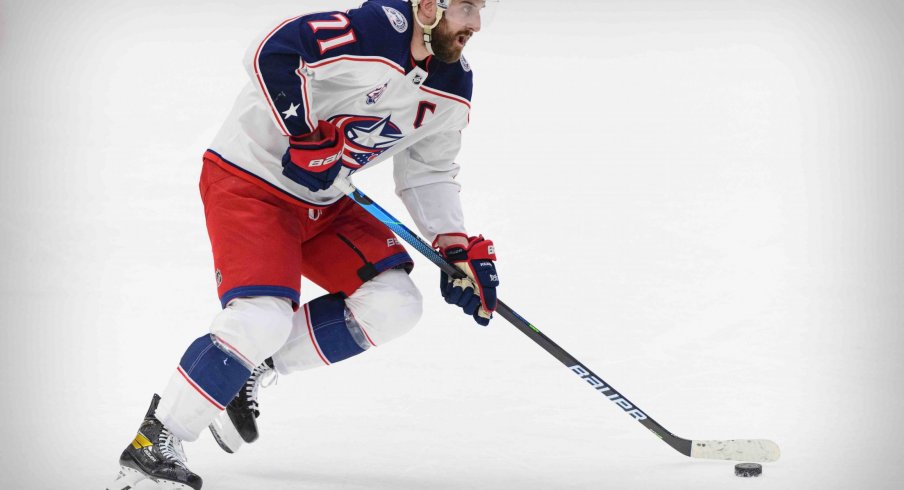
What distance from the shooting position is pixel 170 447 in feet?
6.42

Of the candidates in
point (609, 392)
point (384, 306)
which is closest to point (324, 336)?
point (384, 306)

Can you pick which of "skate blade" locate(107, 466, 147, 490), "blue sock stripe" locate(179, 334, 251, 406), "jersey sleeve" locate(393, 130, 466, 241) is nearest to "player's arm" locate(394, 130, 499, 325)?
"jersey sleeve" locate(393, 130, 466, 241)

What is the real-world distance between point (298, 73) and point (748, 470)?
137cm

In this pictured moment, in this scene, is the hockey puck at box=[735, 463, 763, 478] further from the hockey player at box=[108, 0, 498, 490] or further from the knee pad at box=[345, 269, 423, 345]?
the knee pad at box=[345, 269, 423, 345]

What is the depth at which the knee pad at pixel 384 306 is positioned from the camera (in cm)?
224

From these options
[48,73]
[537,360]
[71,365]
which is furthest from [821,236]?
[48,73]

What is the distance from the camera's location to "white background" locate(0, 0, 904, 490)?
2420 millimetres

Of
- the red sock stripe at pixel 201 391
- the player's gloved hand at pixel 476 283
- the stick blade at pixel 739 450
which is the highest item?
the player's gloved hand at pixel 476 283

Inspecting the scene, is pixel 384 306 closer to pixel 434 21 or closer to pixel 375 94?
pixel 375 94

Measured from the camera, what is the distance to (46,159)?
464cm

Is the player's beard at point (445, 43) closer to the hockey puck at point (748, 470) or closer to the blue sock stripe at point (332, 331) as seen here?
the blue sock stripe at point (332, 331)

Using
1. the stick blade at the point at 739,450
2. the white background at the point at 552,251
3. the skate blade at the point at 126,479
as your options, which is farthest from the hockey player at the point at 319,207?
the stick blade at the point at 739,450

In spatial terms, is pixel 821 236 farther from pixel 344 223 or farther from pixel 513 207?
pixel 344 223

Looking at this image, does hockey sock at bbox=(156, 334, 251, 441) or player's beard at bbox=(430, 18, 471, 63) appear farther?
player's beard at bbox=(430, 18, 471, 63)
